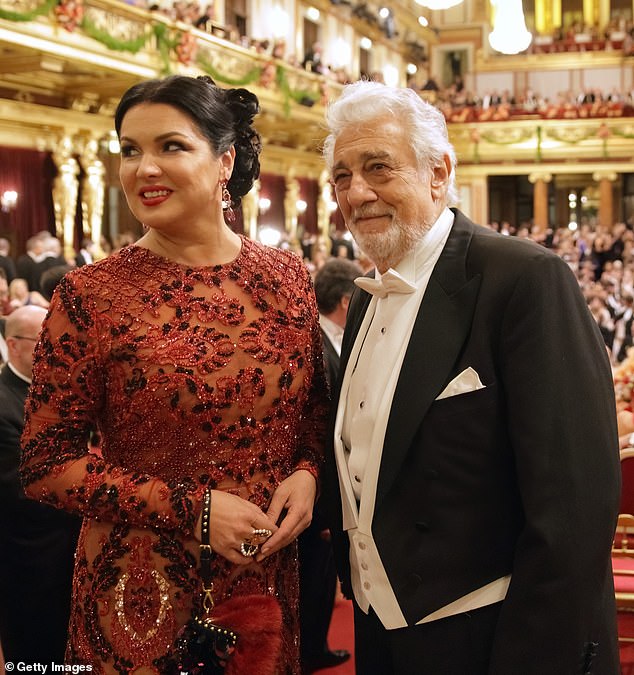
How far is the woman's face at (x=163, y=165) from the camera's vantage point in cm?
172

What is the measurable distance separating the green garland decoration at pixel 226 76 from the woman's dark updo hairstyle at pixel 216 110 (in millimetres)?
11633

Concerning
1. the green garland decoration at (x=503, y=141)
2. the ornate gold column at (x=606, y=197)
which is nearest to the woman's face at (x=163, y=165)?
the green garland decoration at (x=503, y=141)

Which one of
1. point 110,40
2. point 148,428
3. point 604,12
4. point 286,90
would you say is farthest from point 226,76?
point 604,12

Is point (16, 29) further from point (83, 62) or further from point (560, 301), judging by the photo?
point (560, 301)

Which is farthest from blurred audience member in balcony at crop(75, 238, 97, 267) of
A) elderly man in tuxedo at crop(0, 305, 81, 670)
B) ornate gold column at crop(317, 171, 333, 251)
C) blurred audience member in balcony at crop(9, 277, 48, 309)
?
ornate gold column at crop(317, 171, 333, 251)

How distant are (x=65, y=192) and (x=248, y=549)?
37.5ft

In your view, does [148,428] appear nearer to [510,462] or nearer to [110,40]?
[510,462]

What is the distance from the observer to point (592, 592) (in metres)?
1.53

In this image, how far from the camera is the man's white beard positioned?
1740 millimetres

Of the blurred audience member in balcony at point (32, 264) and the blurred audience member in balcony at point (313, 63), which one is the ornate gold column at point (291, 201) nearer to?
the blurred audience member in balcony at point (313, 63)

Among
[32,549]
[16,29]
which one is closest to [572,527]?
[32,549]

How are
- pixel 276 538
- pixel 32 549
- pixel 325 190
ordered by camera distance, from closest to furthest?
pixel 276 538
pixel 32 549
pixel 325 190

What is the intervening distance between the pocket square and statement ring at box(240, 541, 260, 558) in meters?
0.47

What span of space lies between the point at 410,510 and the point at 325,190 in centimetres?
1890
